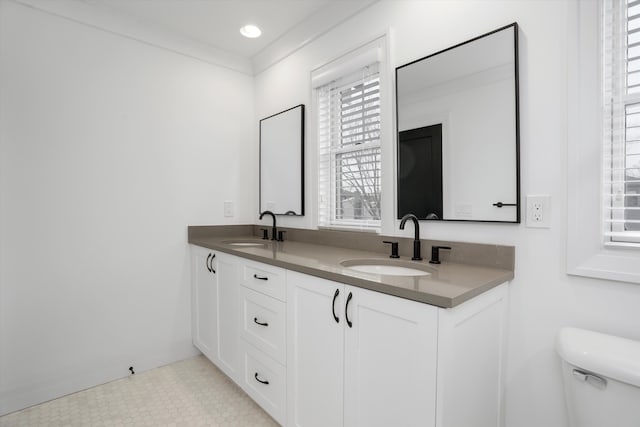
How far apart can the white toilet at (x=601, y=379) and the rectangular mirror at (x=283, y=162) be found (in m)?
1.74

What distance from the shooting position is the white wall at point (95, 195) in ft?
6.10

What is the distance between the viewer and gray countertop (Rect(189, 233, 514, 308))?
39.5 inches

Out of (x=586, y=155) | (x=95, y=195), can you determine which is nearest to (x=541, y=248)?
(x=586, y=155)

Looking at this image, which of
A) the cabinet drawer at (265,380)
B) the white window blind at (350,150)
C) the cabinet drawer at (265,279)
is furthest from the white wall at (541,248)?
the cabinet drawer at (265,380)

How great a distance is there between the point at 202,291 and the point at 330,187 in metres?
1.22

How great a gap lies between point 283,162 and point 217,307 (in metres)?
1.19

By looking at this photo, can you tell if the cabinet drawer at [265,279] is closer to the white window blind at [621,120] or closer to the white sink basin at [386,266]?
the white sink basin at [386,266]

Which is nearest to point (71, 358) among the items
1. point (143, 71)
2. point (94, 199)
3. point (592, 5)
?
point (94, 199)

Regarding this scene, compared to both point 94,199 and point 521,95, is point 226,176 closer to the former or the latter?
point 94,199

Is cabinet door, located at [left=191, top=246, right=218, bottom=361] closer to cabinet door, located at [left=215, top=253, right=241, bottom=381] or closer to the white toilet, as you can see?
cabinet door, located at [left=215, top=253, right=241, bottom=381]

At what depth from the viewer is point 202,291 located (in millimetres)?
2357

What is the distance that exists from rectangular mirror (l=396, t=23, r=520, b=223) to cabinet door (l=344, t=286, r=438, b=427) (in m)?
0.66

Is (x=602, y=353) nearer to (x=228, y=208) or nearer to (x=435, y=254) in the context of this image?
(x=435, y=254)

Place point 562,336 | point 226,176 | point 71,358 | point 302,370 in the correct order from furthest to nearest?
point 226,176
point 71,358
point 302,370
point 562,336
